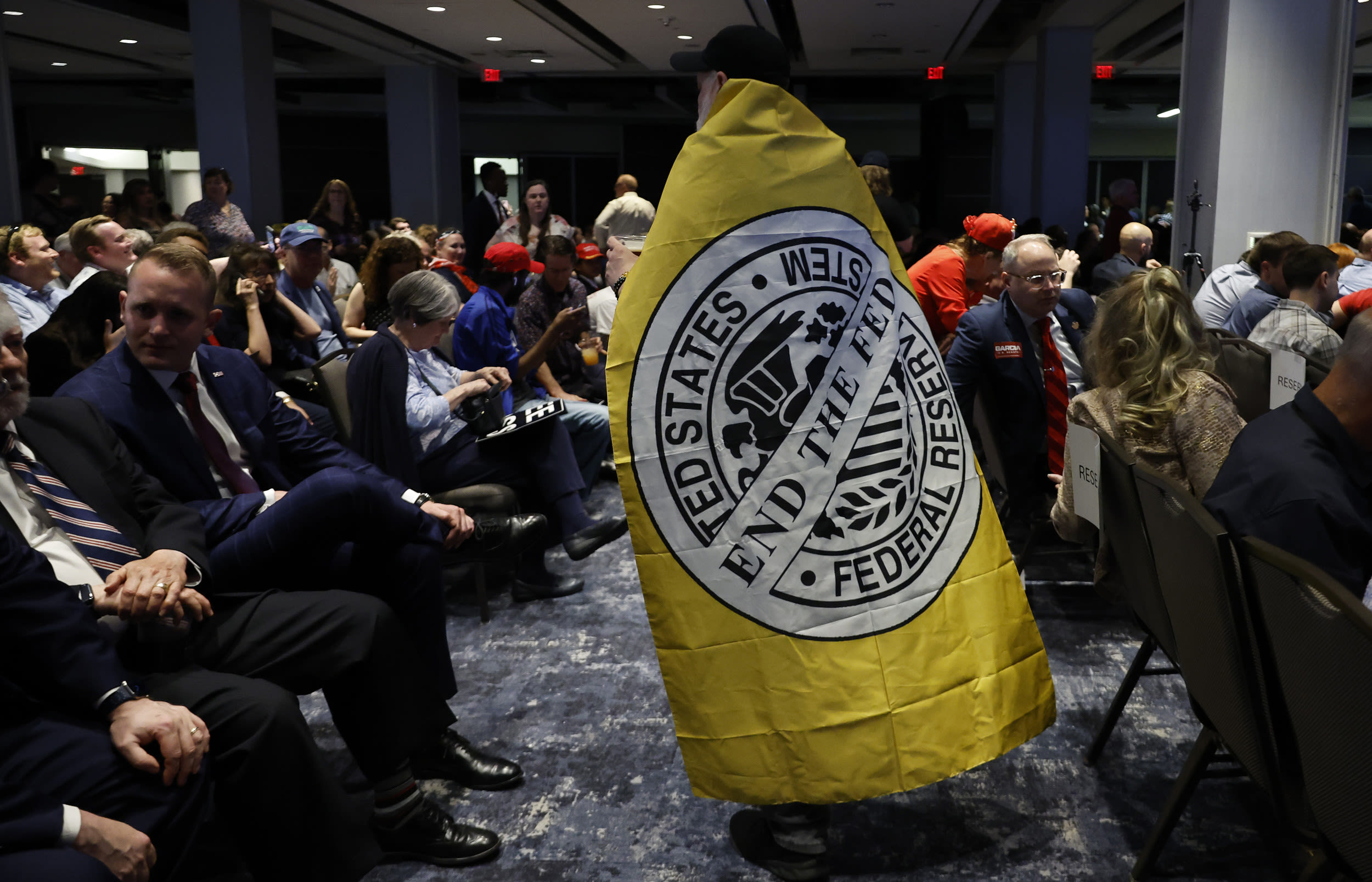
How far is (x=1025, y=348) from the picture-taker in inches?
130

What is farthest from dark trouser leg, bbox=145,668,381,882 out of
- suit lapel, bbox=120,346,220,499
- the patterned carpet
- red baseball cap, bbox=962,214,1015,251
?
red baseball cap, bbox=962,214,1015,251

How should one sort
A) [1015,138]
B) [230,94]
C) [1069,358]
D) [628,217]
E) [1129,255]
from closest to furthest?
[1069,358], [628,217], [1129,255], [230,94], [1015,138]

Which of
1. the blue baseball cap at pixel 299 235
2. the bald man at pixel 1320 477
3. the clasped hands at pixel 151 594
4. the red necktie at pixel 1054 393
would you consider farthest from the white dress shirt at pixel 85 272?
the bald man at pixel 1320 477

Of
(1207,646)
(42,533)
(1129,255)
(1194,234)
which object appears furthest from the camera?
(1129,255)

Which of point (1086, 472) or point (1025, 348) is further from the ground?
point (1025, 348)

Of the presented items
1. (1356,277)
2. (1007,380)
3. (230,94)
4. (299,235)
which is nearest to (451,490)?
(1007,380)

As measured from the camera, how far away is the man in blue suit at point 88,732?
148cm

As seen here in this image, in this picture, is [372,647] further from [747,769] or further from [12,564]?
[747,769]

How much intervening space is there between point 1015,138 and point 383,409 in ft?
39.3

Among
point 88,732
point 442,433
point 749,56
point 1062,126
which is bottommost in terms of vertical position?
point 88,732

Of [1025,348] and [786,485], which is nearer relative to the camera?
[786,485]

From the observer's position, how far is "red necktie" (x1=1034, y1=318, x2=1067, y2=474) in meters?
3.30

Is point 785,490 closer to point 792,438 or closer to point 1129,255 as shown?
point 792,438

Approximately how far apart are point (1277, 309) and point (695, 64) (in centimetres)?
290
